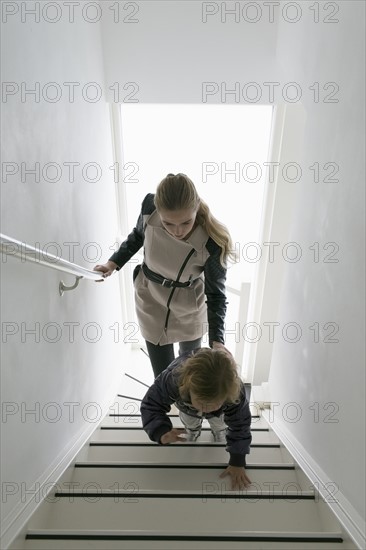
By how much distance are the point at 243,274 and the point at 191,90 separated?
173 centimetres

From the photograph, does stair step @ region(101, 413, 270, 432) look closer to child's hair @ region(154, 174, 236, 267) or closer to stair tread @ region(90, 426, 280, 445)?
stair tread @ region(90, 426, 280, 445)

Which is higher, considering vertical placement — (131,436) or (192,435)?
(192,435)

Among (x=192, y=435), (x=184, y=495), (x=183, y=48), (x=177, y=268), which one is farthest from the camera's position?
(x=183, y=48)

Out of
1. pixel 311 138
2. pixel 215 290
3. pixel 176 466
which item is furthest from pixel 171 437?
pixel 311 138

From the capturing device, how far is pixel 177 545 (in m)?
1.56

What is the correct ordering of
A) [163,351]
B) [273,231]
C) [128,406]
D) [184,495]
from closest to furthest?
[184,495] → [163,351] → [128,406] → [273,231]

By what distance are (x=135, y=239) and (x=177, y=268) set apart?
0.99 feet

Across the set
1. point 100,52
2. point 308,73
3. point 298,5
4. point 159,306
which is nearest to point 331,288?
point 159,306

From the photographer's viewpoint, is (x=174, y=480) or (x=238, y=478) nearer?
(x=238, y=478)

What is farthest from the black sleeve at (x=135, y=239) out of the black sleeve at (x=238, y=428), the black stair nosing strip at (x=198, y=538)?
the black stair nosing strip at (x=198, y=538)

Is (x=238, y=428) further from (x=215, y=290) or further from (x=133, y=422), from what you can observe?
(x=133, y=422)

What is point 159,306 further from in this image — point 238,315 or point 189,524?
point 238,315

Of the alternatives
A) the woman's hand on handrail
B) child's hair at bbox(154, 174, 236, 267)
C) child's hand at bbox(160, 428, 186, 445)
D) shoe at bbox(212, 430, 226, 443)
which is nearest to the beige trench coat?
the woman's hand on handrail

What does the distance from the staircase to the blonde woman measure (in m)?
0.55
